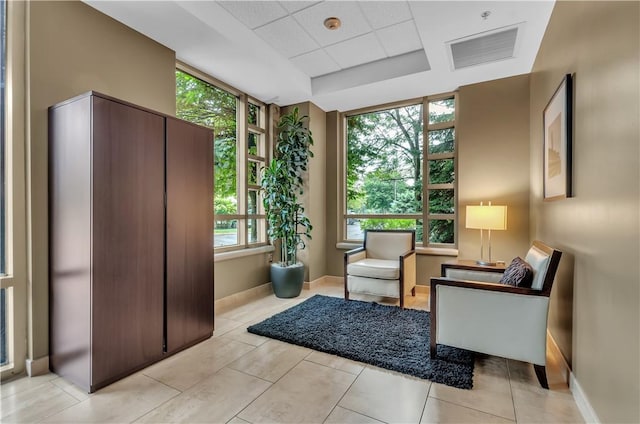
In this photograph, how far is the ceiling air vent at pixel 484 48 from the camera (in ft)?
9.70

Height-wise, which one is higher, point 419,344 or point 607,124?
point 607,124

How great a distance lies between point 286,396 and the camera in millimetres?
1882

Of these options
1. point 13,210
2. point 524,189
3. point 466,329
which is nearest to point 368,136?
point 524,189

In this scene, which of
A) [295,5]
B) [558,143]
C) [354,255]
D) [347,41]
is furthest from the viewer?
[354,255]

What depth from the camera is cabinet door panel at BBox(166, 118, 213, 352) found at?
7.88ft

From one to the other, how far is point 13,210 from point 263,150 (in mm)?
2914

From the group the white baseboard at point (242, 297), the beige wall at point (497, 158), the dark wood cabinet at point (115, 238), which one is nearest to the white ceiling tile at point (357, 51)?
the beige wall at point (497, 158)

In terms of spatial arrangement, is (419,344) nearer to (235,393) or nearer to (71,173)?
(235,393)

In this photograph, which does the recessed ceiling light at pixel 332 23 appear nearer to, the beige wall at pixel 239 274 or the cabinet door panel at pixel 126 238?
the cabinet door panel at pixel 126 238

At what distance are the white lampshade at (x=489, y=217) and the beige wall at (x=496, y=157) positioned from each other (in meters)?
0.57

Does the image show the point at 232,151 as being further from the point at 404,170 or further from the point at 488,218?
the point at 488,218

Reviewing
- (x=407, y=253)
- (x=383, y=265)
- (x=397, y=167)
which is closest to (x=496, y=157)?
(x=397, y=167)

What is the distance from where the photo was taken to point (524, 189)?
3549mm

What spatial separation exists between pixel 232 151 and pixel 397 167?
239 cm
